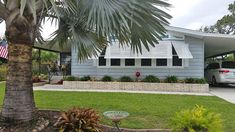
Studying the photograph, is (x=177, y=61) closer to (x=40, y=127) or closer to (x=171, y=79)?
(x=171, y=79)

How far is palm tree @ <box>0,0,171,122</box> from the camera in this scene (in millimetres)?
5594

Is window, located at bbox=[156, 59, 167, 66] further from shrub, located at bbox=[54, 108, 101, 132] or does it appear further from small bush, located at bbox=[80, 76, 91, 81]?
shrub, located at bbox=[54, 108, 101, 132]

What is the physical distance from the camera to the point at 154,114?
9.59 m

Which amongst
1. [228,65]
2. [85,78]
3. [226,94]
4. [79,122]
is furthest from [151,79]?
[79,122]

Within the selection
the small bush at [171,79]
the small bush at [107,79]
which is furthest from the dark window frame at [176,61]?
the small bush at [107,79]

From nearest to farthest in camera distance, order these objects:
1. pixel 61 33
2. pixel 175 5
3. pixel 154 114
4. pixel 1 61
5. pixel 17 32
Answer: pixel 175 5
pixel 17 32
pixel 61 33
pixel 154 114
pixel 1 61

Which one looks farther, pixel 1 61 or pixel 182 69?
pixel 1 61

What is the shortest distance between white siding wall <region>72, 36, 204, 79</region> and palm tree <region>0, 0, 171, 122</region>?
11405 mm

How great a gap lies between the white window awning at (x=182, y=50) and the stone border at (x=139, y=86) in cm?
156

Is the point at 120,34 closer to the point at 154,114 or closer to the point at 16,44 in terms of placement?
the point at 16,44

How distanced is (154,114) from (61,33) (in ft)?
12.2

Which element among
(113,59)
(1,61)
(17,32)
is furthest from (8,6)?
(1,61)

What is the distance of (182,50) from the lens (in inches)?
710

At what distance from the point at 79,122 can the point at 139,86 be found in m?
11.6
